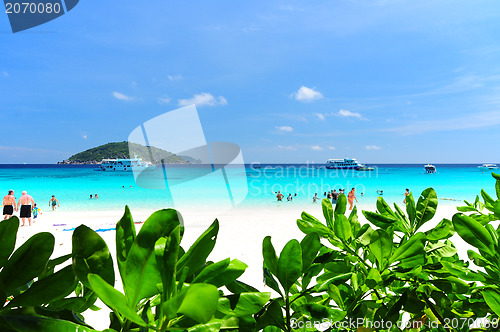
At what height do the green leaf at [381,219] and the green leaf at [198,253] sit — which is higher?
the green leaf at [198,253]

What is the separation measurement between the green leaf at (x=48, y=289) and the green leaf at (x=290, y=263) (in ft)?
0.94

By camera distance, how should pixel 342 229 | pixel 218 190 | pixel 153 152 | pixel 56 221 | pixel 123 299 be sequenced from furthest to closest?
pixel 218 190
pixel 56 221
pixel 153 152
pixel 342 229
pixel 123 299

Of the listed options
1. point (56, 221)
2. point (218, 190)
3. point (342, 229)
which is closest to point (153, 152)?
point (342, 229)

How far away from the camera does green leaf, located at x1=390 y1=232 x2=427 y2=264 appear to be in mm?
564

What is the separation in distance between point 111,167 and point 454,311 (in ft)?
246

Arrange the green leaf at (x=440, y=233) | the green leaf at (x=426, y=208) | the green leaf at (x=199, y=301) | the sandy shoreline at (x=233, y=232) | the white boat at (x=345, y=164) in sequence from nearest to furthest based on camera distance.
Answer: the green leaf at (x=199, y=301) → the green leaf at (x=440, y=233) → the green leaf at (x=426, y=208) → the sandy shoreline at (x=233, y=232) → the white boat at (x=345, y=164)

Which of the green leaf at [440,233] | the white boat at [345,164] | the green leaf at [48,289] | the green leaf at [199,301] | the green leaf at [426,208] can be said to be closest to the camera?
the green leaf at [199,301]

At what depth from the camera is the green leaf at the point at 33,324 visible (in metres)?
0.29

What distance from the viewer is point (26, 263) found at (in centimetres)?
38

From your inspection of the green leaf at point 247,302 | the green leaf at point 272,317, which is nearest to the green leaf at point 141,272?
the green leaf at point 247,302

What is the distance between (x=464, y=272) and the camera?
641 mm

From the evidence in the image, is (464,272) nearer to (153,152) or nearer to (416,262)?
(416,262)

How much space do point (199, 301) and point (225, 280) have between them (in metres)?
0.13

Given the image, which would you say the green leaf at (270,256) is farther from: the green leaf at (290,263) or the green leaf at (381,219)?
the green leaf at (381,219)
